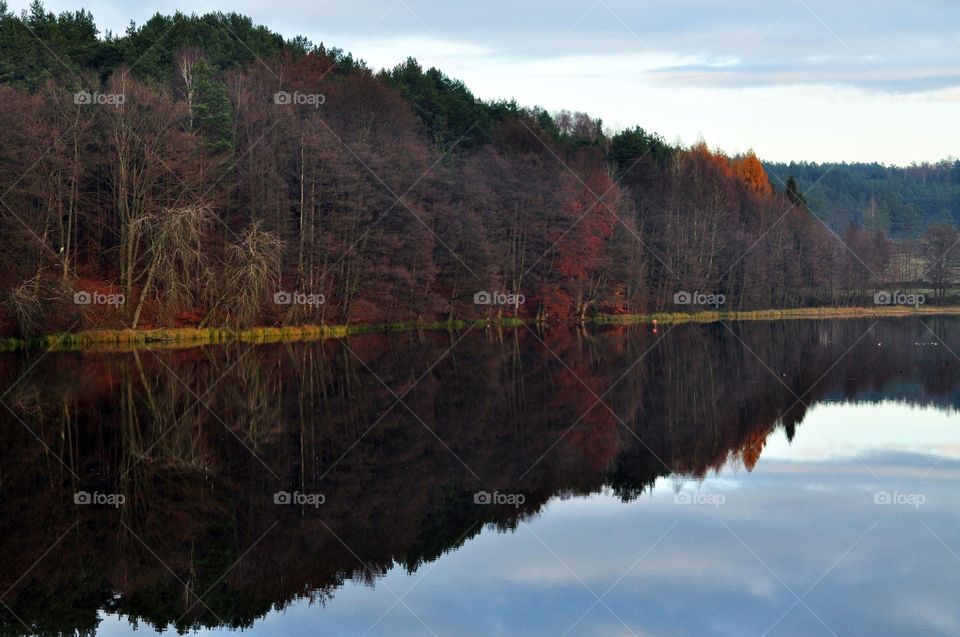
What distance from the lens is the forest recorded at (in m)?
42.7

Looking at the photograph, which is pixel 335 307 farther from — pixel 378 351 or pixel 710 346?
pixel 710 346

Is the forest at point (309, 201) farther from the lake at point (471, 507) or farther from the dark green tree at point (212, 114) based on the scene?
the lake at point (471, 507)

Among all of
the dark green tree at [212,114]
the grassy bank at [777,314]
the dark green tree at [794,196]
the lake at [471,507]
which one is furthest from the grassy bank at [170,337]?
the dark green tree at [794,196]

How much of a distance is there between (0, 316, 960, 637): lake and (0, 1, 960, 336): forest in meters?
15.2

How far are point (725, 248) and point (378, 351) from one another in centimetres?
5879

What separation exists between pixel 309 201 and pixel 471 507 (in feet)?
131

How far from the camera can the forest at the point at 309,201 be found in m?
42.7

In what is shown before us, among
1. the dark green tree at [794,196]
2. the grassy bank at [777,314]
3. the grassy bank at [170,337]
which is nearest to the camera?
the grassy bank at [170,337]

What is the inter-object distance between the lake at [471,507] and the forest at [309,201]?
15.2 m

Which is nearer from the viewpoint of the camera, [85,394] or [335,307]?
[85,394]

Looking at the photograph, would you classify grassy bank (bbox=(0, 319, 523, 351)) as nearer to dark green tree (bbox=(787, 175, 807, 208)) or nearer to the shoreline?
the shoreline

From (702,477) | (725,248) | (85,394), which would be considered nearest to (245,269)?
(85,394)

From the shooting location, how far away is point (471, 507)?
47.0 feet

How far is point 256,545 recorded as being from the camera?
1212 centimetres
